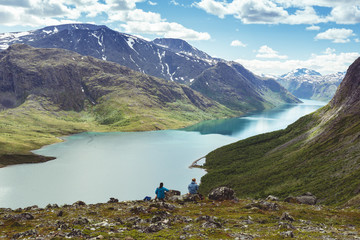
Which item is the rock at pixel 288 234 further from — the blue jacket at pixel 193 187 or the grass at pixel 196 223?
the blue jacket at pixel 193 187

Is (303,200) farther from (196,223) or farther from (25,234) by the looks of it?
(25,234)

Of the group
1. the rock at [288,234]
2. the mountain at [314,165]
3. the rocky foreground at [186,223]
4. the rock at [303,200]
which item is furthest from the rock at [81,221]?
the mountain at [314,165]

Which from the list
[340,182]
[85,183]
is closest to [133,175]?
[85,183]

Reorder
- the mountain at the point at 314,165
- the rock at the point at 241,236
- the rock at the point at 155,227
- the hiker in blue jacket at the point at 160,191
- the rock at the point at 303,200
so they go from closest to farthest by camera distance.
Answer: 1. the rock at the point at 241,236
2. the rock at the point at 155,227
3. the hiker in blue jacket at the point at 160,191
4. the rock at the point at 303,200
5. the mountain at the point at 314,165

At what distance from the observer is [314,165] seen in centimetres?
12988

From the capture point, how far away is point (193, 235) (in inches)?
1232

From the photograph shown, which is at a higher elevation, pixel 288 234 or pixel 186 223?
pixel 288 234

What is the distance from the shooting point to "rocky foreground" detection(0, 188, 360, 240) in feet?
103

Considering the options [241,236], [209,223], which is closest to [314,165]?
[209,223]

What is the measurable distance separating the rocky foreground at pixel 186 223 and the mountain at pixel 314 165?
2877 centimetres

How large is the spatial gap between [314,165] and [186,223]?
11370 cm

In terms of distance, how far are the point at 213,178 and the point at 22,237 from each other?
139964mm

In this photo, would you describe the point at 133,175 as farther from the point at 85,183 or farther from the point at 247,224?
the point at 247,224

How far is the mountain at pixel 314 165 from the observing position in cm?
9906
